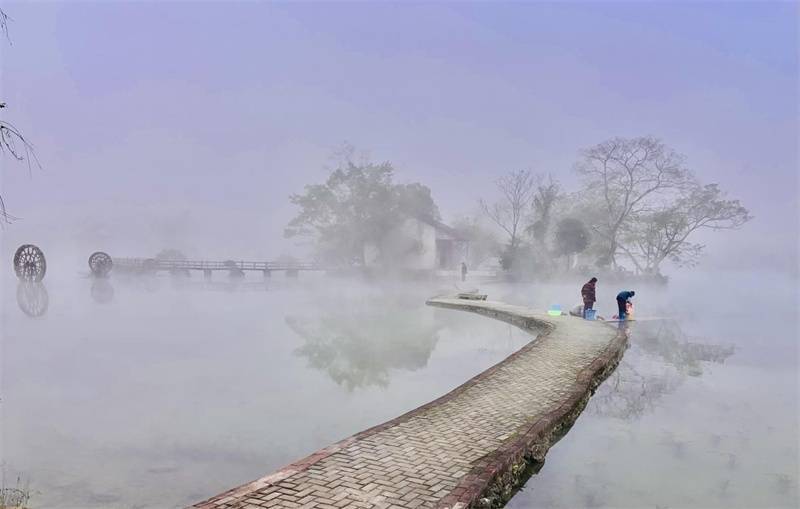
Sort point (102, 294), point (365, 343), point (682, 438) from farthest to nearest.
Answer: point (102, 294) < point (365, 343) < point (682, 438)

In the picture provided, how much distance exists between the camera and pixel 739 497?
561cm

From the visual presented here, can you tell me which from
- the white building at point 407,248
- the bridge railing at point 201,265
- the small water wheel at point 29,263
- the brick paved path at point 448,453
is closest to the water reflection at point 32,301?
the small water wheel at point 29,263

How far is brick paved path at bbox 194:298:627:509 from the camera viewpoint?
452 cm

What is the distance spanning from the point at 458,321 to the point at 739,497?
1386cm

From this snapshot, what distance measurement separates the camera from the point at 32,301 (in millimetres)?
28484

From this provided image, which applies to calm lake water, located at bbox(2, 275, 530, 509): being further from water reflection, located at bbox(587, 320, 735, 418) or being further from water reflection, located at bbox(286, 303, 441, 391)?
water reflection, located at bbox(587, 320, 735, 418)

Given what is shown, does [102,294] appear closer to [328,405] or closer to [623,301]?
[328,405]

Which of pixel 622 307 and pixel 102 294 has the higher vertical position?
pixel 622 307

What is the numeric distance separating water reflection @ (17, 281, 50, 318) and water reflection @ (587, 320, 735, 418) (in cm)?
2235

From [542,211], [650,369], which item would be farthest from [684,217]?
[650,369]

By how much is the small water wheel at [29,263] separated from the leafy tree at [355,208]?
18.0 m

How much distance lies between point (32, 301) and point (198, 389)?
24188 millimetres

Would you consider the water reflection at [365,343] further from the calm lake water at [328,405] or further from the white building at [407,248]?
the white building at [407,248]

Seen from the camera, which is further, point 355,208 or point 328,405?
point 355,208
